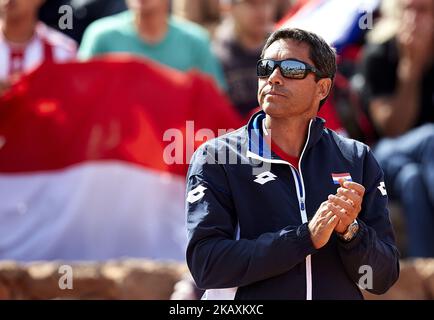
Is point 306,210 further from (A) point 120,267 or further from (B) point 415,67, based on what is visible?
(B) point 415,67

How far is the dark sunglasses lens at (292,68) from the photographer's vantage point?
3.46 m

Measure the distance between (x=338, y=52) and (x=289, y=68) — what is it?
441 centimetres

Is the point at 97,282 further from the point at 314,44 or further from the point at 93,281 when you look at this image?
the point at 314,44

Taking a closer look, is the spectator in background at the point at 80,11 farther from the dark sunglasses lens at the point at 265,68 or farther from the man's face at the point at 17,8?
the dark sunglasses lens at the point at 265,68

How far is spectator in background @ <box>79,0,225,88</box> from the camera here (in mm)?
7703

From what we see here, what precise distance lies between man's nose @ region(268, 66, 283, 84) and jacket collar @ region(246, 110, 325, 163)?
0.18 metres

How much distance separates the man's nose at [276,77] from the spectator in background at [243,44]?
4.32 m

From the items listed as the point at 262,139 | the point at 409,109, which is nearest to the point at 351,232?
the point at 262,139

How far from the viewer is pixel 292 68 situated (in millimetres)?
3463

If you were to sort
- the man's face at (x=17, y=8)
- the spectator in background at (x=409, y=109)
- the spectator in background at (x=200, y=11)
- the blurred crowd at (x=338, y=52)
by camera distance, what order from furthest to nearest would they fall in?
the spectator in background at (x=200, y=11)
the man's face at (x=17, y=8)
the blurred crowd at (x=338, y=52)
the spectator in background at (x=409, y=109)

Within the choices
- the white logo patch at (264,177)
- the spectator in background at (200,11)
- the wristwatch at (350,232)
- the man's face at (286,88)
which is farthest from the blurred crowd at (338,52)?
the wristwatch at (350,232)

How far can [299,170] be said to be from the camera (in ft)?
11.3

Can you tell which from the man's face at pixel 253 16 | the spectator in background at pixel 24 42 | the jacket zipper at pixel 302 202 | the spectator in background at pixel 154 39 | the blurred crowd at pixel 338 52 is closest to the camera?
the jacket zipper at pixel 302 202

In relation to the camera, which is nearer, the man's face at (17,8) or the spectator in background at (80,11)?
the man's face at (17,8)
